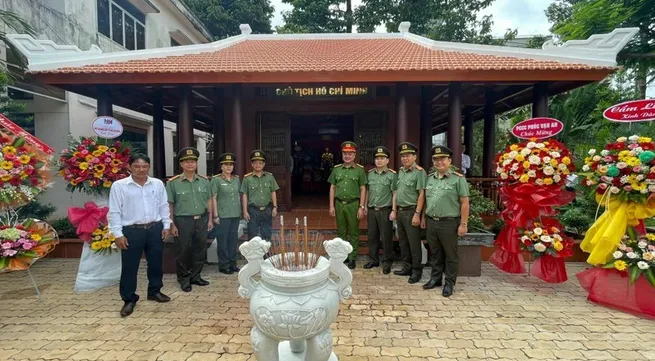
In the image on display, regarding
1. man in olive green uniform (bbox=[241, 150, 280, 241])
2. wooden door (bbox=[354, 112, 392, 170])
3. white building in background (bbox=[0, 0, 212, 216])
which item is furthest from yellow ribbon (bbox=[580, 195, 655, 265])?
white building in background (bbox=[0, 0, 212, 216])

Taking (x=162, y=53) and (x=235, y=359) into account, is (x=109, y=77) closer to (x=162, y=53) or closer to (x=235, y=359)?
(x=162, y=53)

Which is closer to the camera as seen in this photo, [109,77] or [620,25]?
[109,77]

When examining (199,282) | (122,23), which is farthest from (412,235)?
(122,23)

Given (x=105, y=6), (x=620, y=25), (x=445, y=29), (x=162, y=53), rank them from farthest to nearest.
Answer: (x=445, y=29) < (x=105, y=6) < (x=620, y=25) < (x=162, y=53)

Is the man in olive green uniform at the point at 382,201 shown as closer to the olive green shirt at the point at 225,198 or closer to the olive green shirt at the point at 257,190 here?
the olive green shirt at the point at 257,190

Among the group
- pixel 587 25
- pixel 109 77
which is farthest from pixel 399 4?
pixel 109 77

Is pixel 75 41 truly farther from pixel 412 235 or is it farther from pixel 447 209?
pixel 447 209

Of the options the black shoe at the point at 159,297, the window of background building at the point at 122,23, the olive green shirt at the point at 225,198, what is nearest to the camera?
the black shoe at the point at 159,297

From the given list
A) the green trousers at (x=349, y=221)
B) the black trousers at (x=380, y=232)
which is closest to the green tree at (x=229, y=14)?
the green trousers at (x=349, y=221)

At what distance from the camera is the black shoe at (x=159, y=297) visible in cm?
365

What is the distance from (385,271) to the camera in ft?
14.8

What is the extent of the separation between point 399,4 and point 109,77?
586 inches

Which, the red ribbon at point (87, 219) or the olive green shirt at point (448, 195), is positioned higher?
the olive green shirt at point (448, 195)

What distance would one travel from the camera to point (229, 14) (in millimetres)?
21219
